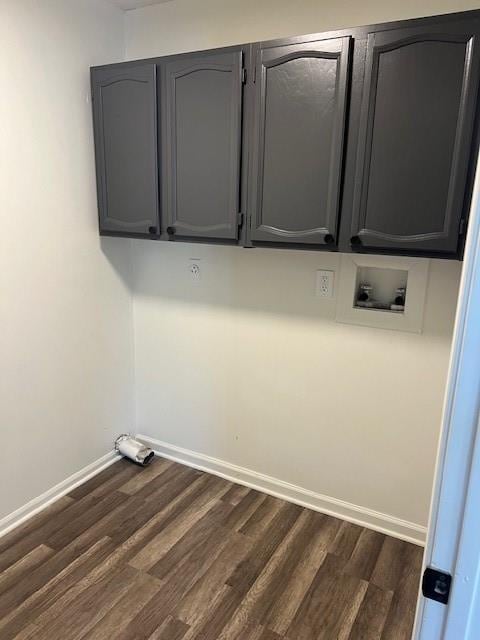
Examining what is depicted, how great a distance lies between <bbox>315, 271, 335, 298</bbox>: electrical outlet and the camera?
2.22m

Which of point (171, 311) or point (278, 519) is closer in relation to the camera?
point (278, 519)

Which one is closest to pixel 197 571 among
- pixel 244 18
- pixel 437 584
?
pixel 437 584

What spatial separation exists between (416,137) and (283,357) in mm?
1236

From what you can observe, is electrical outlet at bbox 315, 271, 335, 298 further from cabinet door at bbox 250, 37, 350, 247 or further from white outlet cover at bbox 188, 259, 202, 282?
white outlet cover at bbox 188, 259, 202, 282

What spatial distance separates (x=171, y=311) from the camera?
107 inches

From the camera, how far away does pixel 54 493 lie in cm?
252

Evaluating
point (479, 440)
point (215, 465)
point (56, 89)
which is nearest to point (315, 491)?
point (215, 465)

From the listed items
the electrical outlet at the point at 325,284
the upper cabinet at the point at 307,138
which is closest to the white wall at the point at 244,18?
the upper cabinet at the point at 307,138

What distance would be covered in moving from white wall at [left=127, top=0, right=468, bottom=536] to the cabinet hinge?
4.69 feet

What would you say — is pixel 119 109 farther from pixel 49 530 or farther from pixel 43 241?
pixel 49 530

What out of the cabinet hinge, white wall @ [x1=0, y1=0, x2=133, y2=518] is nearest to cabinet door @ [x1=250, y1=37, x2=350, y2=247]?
white wall @ [x1=0, y1=0, x2=133, y2=518]

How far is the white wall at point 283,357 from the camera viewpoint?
209 centimetres

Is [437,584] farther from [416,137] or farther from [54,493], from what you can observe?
[54,493]

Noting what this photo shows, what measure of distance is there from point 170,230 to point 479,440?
1813 millimetres
